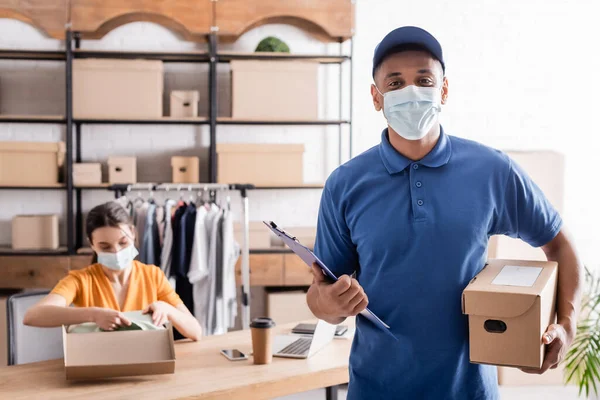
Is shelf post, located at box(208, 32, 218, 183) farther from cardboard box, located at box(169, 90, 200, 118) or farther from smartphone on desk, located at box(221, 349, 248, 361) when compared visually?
smartphone on desk, located at box(221, 349, 248, 361)

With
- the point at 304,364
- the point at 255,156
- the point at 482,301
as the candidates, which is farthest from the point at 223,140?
the point at 482,301

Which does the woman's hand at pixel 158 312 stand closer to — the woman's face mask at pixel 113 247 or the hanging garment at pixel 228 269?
the woman's face mask at pixel 113 247

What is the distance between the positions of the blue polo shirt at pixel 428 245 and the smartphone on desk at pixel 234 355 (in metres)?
0.73

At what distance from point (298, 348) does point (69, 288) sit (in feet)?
2.73

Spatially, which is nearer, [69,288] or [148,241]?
[69,288]

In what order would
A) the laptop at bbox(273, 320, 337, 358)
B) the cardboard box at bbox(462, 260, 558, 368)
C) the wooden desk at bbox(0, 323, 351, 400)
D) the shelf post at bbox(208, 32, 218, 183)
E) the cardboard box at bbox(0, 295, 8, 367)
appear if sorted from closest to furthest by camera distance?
the cardboard box at bbox(462, 260, 558, 368) < the wooden desk at bbox(0, 323, 351, 400) < the laptop at bbox(273, 320, 337, 358) < the cardboard box at bbox(0, 295, 8, 367) < the shelf post at bbox(208, 32, 218, 183)

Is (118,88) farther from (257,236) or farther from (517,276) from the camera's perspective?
(517,276)

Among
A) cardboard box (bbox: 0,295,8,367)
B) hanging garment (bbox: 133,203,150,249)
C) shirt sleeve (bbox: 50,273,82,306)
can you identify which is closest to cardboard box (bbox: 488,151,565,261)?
hanging garment (bbox: 133,203,150,249)

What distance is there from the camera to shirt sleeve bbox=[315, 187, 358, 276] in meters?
1.43

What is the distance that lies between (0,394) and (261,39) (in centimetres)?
329

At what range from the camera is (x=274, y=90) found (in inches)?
164

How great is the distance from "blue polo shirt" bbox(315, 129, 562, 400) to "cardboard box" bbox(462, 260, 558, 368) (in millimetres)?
66

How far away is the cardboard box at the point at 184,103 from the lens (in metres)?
4.25

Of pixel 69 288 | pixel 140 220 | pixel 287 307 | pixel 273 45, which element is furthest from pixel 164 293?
pixel 273 45
